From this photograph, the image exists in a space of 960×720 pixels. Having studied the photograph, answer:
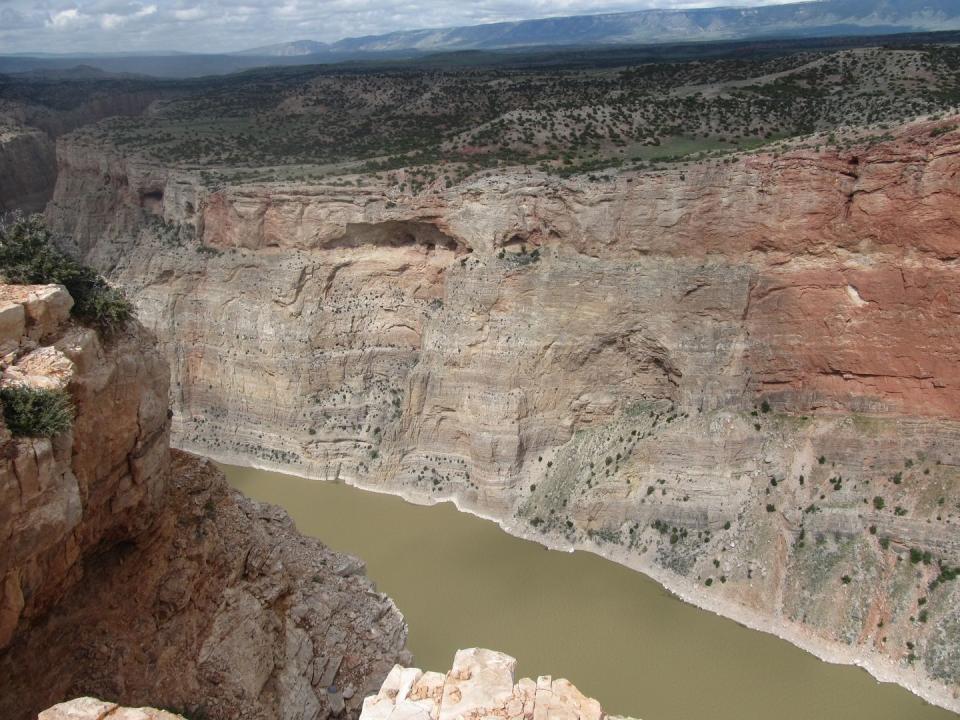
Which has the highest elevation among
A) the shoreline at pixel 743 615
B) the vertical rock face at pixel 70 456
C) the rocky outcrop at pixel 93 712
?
the vertical rock face at pixel 70 456

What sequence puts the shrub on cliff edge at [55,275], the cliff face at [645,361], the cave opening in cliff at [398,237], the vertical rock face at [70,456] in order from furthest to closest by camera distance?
the cave opening in cliff at [398,237] < the cliff face at [645,361] < the shrub on cliff edge at [55,275] < the vertical rock face at [70,456]

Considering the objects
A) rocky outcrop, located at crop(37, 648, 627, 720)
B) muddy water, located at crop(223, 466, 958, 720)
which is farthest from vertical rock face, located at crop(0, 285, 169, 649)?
muddy water, located at crop(223, 466, 958, 720)

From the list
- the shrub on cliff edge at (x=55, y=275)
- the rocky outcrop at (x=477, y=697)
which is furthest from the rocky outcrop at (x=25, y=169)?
the rocky outcrop at (x=477, y=697)

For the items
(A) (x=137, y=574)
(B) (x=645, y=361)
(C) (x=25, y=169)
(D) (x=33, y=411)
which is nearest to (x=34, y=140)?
(C) (x=25, y=169)

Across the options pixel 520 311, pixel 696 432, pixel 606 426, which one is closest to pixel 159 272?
pixel 520 311

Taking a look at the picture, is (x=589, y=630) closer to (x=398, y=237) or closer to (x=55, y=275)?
(x=55, y=275)

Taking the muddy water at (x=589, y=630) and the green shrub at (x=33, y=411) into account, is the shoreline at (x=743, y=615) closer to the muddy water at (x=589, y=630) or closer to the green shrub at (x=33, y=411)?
the muddy water at (x=589, y=630)

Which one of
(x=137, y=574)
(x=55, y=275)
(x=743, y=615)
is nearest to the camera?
(x=55, y=275)
